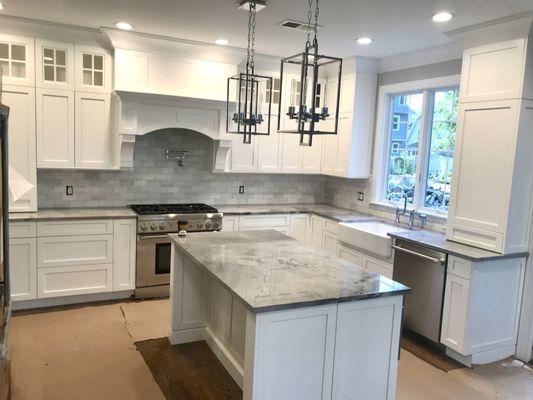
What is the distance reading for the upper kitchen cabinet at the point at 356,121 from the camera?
5.15 metres

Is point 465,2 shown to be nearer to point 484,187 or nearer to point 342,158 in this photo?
point 484,187

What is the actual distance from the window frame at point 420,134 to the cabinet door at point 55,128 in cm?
332

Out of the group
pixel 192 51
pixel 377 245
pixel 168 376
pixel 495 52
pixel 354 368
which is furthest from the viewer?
pixel 192 51

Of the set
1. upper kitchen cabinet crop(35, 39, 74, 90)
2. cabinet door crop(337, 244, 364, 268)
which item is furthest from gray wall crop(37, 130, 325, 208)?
cabinet door crop(337, 244, 364, 268)

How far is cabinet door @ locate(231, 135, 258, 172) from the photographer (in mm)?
5312

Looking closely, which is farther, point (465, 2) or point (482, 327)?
point (482, 327)

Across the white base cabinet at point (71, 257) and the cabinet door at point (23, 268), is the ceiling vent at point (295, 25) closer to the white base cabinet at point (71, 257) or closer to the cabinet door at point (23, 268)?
the white base cabinet at point (71, 257)

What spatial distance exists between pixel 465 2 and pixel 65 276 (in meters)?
4.14

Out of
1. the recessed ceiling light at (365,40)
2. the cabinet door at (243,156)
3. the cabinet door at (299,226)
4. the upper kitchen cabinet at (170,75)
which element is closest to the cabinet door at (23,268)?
the upper kitchen cabinet at (170,75)

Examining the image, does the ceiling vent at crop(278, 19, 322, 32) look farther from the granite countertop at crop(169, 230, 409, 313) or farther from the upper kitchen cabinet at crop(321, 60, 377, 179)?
the granite countertop at crop(169, 230, 409, 313)

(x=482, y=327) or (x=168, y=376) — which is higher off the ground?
(x=482, y=327)

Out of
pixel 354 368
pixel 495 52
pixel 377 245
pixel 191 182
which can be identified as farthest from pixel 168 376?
pixel 495 52

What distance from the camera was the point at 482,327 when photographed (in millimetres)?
3570

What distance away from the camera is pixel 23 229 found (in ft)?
13.8
